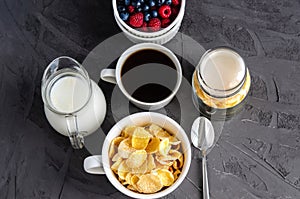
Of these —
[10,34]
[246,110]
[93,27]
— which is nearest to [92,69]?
[93,27]

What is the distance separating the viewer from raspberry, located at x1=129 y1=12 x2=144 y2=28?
122cm

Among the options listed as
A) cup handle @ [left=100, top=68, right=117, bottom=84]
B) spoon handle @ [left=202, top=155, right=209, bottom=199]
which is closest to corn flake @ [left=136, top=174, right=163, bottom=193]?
spoon handle @ [left=202, top=155, right=209, bottom=199]

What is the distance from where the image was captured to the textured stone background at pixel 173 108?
48.8 inches

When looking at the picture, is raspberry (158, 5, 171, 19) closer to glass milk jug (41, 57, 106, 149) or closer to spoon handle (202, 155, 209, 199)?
glass milk jug (41, 57, 106, 149)

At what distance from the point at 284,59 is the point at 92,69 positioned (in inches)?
16.7

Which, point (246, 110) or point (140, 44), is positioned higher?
point (140, 44)

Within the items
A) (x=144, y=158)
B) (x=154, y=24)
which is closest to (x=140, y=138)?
(x=144, y=158)

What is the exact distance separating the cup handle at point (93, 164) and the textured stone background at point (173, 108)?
7 centimetres

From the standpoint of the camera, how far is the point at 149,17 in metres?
1.23

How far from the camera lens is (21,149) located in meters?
1.26

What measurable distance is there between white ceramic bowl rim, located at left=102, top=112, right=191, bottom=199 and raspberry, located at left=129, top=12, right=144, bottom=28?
0.19 meters

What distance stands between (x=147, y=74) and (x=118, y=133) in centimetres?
14

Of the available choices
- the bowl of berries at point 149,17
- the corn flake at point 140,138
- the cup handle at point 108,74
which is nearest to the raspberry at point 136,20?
the bowl of berries at point 149,17

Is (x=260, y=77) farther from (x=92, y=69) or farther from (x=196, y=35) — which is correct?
(x=92, y=69)
